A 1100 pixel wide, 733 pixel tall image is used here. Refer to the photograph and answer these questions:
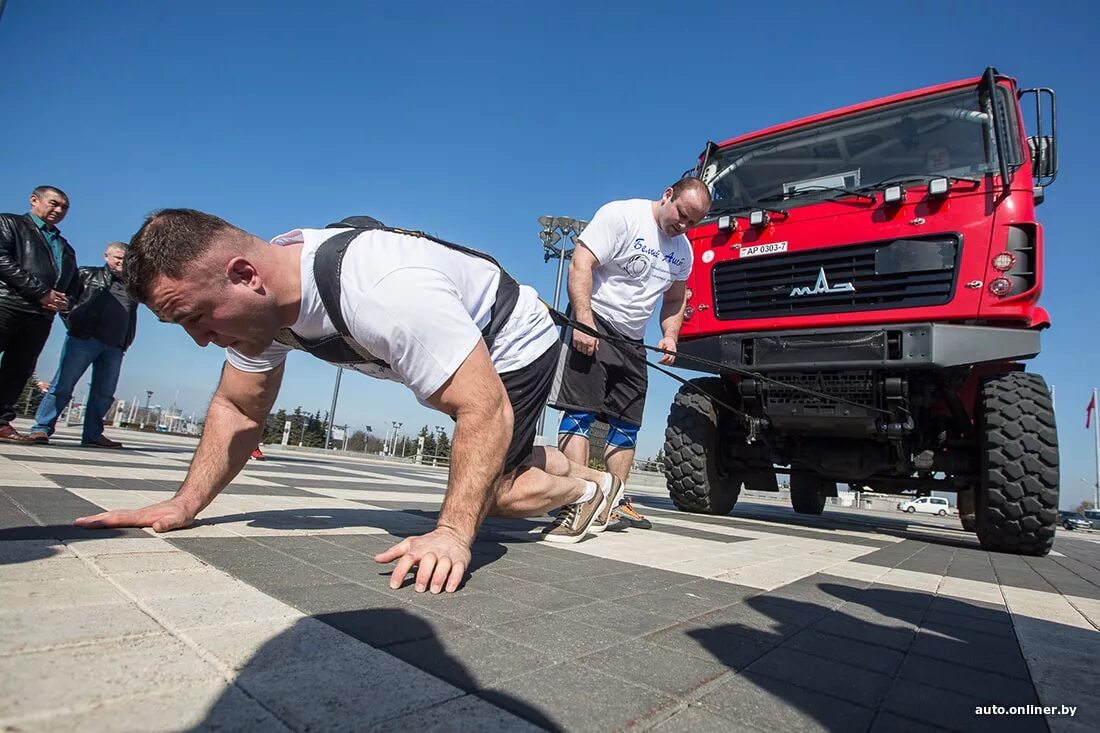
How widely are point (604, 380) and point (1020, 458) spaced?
103 inches

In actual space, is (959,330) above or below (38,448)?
above

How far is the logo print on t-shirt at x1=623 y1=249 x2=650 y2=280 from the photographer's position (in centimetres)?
368

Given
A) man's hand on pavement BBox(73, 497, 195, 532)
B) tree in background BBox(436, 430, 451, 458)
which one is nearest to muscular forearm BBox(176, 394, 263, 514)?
man's hand on pavement BBox(73, 497, 195, 532)

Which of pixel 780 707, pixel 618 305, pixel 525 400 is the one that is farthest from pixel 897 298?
pixel 780 707

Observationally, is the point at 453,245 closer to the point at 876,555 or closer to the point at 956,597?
the point at 956,597

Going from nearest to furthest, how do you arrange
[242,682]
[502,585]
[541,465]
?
[242,682]
[502,585]
[541,465]

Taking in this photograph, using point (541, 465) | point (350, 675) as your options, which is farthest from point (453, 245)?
point (350, 675)

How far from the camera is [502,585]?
64.9 inches

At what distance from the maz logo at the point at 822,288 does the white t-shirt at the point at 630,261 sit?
34.4 inches

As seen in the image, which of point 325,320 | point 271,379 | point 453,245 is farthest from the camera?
point 271,379

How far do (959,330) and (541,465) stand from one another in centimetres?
259

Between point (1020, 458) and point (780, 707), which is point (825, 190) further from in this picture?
point (780, 707)

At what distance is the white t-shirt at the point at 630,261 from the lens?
361cm

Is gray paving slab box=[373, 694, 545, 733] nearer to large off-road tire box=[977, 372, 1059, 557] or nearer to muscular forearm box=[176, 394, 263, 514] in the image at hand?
muscular forearm box=[176, 394, 263, 514]
